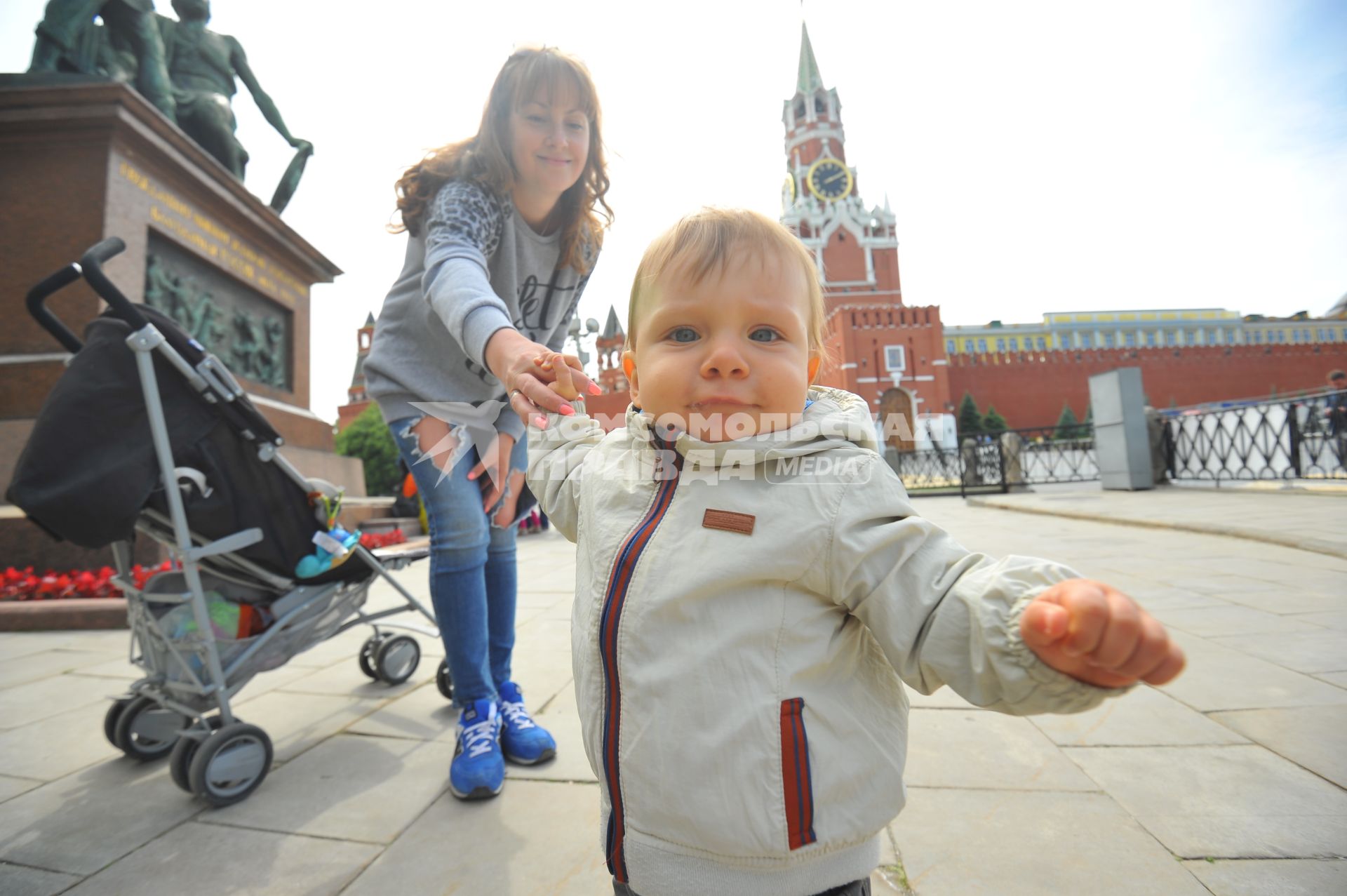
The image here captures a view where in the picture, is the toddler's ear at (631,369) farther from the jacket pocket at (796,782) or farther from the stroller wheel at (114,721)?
the stroller wheel at (114,721)

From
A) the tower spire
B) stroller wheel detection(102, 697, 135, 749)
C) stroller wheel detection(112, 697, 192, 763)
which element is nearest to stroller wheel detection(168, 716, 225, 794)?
stroller wheel detection(112, 697, 192, 763)

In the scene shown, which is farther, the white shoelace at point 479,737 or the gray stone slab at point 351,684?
the gray stone slab at point 351,684

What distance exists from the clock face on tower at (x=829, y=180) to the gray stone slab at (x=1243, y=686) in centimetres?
4818

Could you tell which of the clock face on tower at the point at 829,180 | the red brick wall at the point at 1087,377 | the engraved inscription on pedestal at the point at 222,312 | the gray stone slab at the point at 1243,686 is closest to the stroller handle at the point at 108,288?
the gray stone slab at the point at 1243,686

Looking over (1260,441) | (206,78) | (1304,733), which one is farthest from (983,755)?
(1260,441)

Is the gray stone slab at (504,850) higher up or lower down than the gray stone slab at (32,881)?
lower down

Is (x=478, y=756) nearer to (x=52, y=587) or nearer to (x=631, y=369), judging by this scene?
(x=631, y=369)

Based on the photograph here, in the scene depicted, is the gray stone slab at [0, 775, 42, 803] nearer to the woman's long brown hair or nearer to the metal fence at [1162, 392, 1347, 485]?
the woman's long brown hair

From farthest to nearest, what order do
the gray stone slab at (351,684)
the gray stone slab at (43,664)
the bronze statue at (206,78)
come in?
the bronze statue at (206,78)
the gray stone slab at (43,664)
the gray stone slab at (351,684)

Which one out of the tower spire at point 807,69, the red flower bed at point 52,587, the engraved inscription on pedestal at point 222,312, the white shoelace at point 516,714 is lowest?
the white shoelace at point 516,714

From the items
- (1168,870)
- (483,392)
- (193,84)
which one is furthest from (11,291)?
(1168,870)

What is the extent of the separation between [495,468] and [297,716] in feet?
3.90

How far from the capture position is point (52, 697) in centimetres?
236

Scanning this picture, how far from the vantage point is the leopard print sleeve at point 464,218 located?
4.90 ft
